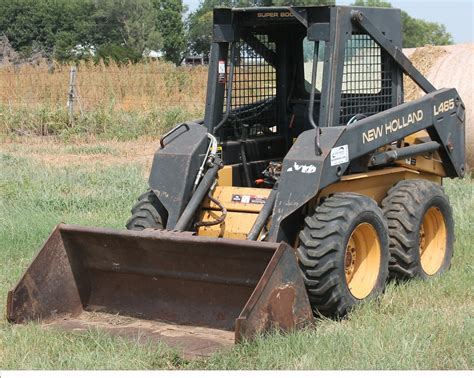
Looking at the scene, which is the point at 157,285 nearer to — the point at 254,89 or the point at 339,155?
the point at 339,155

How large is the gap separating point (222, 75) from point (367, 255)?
1.78m

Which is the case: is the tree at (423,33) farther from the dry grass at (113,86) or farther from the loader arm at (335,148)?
the loader arm at (335,148)

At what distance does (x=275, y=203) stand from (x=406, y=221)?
1.15 meters

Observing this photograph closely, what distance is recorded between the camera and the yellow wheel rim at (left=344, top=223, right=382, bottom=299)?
6184 millimetres

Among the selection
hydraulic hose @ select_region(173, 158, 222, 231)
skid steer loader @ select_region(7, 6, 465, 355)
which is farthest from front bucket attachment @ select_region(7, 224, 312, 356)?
hydraulic hose @ select_region(173, 158, 222, 231)

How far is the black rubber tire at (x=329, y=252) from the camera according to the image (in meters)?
5.71

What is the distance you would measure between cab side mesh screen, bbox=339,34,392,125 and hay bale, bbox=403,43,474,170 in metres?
4.70

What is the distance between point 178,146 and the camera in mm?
6652

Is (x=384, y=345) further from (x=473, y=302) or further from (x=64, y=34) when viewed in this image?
(x=64, y=34)

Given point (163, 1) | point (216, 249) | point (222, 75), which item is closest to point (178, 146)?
point (222, 75)

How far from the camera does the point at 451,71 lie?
38.7 ft

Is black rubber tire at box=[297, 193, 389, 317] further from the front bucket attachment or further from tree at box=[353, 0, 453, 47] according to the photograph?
tree at box=[353, 0, 453, 47]

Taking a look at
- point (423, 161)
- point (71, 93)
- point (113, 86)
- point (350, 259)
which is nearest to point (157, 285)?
point (350, 259)

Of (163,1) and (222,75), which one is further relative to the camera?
(163,1)
